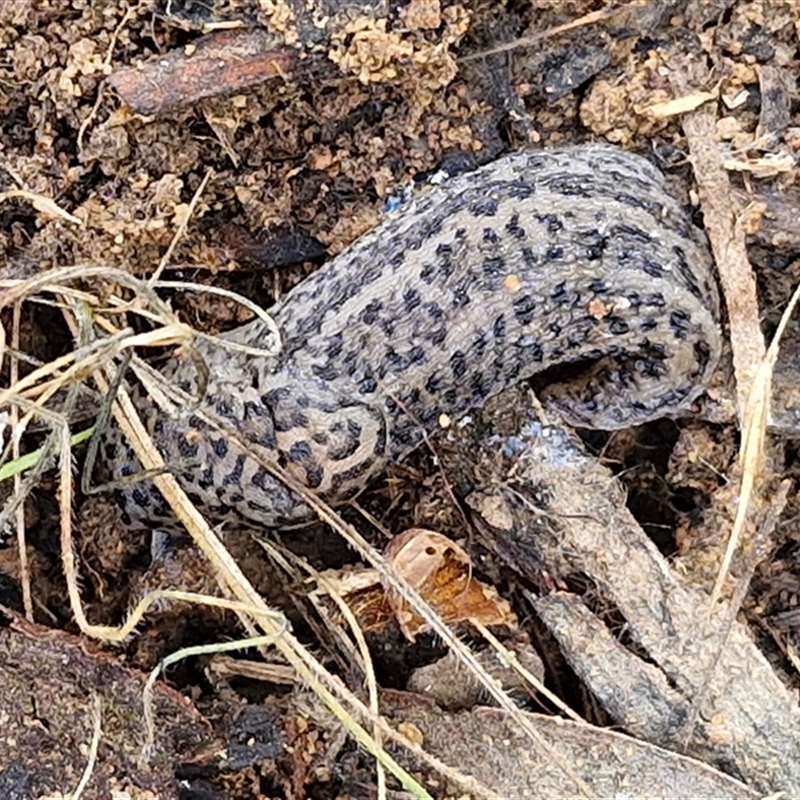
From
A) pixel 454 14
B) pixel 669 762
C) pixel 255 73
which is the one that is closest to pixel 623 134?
pixel 454 14

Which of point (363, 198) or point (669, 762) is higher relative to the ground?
point (363, 198)

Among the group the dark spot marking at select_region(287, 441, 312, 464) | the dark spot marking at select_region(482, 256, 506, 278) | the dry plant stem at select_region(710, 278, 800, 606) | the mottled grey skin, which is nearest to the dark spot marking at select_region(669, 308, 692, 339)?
the mottled grey skin

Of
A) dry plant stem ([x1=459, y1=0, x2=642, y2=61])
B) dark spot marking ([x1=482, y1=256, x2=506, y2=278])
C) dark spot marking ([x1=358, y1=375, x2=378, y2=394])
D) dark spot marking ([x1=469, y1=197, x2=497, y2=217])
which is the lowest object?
dark spot marking ([x1=358, y1=375, x2=378, y2=394])

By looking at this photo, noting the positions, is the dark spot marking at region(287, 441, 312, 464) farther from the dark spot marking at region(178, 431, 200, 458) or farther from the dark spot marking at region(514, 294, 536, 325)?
the dark spot marking at region(514, 294, 536, 325)

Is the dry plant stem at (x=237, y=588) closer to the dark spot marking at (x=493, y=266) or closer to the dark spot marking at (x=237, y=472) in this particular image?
the dark spot marking at (x=237, y=472)

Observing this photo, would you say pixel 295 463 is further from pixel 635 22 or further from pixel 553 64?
pixel 635 22

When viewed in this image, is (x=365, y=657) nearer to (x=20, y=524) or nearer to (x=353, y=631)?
(x=353, y=631)

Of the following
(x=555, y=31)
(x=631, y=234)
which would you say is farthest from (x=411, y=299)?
(x=555, y=31)

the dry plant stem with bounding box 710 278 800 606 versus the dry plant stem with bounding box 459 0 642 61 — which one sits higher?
the dry plant stem with bounding box 459 0 642 61
